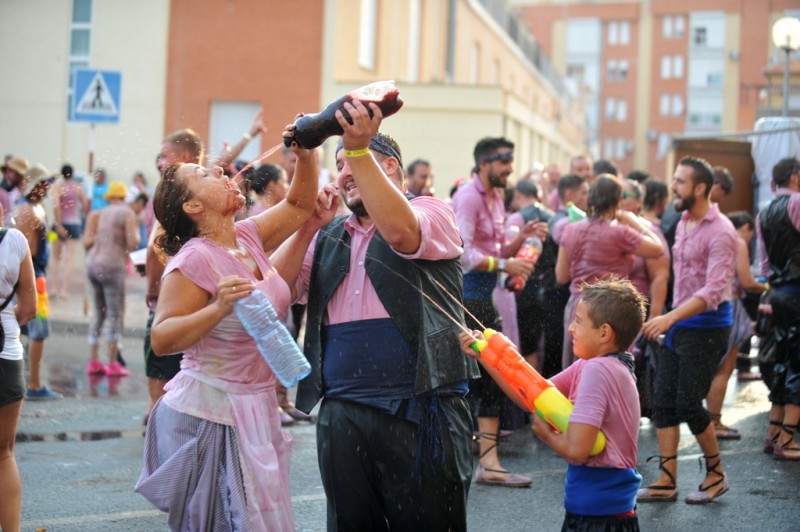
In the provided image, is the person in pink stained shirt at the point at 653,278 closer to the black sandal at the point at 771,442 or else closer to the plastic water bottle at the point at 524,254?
the plastic water bottle at the point at 524,254

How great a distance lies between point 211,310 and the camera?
4062 millimetres

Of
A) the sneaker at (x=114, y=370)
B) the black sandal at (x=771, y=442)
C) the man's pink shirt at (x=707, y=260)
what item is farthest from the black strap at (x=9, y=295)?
the sneaker at (x=114, y=370)

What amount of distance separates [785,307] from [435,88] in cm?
1744

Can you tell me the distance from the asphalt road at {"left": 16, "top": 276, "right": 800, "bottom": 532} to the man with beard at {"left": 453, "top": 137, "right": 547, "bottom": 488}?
26 cm

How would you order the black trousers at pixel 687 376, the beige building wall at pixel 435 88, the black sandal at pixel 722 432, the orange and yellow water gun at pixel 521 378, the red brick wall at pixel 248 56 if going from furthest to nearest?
the red brick wall at pixel 248 56 → the beige building wall at pixel 435 88 → the black sandal at pixel 722 432 → the black trousers at pixel 687 376 → the orange and yellow water gun at pixel 521 378

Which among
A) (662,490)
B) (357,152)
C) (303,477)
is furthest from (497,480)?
(357,152)

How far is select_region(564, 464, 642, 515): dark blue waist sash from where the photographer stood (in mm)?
4352

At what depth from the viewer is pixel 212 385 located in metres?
4.24

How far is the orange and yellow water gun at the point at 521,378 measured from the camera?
4.06 m

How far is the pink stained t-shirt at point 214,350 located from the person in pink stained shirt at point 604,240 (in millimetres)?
4206

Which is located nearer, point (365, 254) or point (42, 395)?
point (365, 254)

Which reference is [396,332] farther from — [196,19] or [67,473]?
[196,19]

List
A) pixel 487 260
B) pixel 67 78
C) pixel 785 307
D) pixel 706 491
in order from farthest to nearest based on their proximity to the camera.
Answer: pixel 67 78, pixel 785 307, pixel 487 260, pixel 706 491

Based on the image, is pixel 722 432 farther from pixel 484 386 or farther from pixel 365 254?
pixel 365 254
